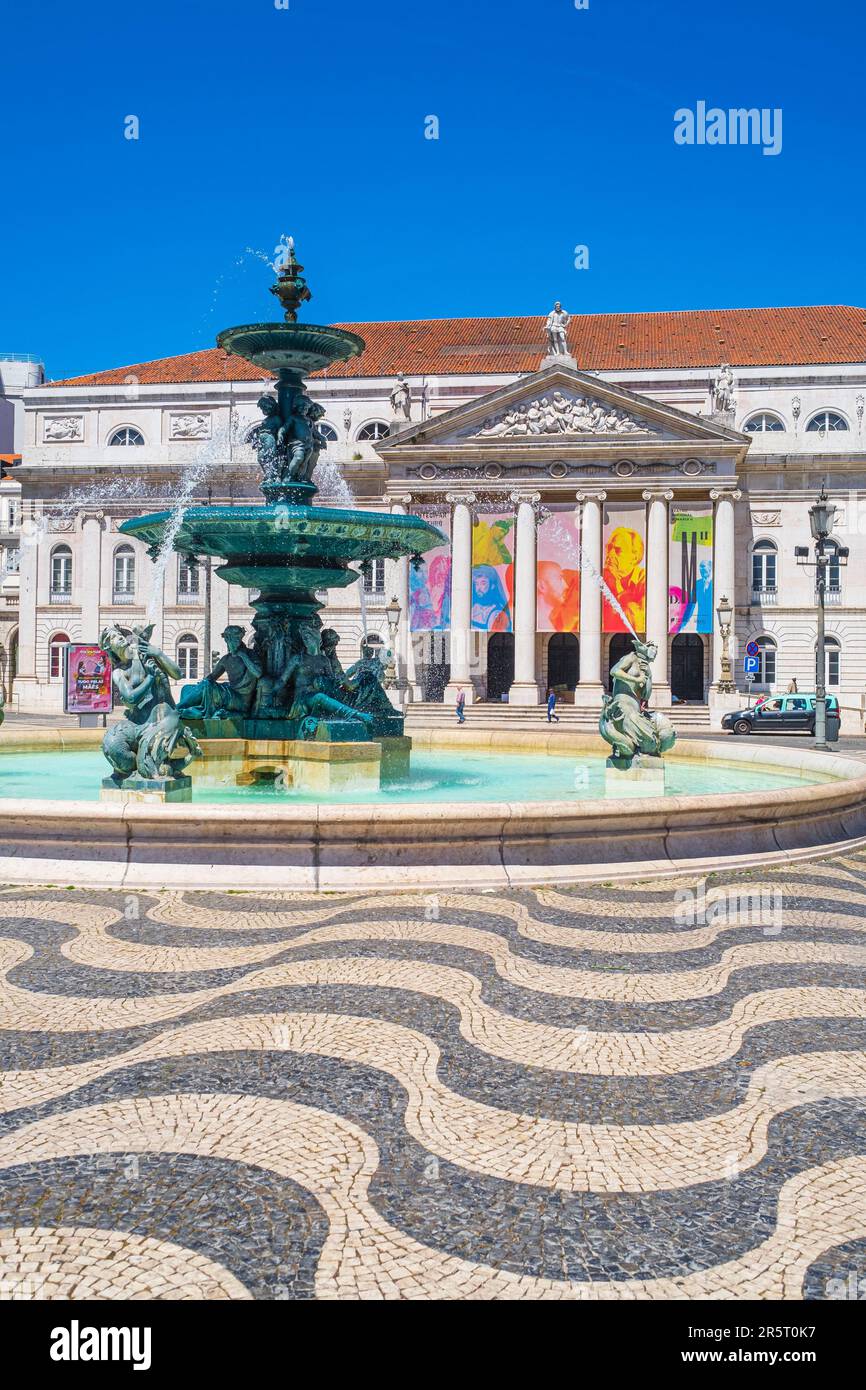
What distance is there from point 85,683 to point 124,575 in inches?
Result: 1100

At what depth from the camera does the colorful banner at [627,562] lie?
47094 millimetres

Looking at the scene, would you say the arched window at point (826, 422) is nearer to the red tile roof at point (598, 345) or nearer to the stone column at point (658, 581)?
the red tile roof at point (598, 345)

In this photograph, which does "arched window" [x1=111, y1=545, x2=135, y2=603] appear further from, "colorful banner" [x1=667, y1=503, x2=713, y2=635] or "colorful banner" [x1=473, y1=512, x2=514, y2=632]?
"colorful banner" [x1=667, y1=503, x2=713, y2=635]

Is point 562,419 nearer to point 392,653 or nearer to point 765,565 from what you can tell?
point 765,565

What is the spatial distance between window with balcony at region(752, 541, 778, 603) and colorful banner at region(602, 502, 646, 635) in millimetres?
6234

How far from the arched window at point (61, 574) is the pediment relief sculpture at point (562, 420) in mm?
22640

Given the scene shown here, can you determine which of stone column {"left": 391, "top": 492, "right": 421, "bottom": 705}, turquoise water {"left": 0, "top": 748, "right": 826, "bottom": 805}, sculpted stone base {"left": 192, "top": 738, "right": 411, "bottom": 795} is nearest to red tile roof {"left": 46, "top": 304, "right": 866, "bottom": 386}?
stone column {"left": 391, "top": 492, "right": 421, "bottom": 705}

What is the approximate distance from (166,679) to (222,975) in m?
4.73

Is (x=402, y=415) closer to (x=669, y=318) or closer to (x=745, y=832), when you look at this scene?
(x=669, y=318)

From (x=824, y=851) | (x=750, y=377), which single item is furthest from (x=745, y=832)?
(x=750, y=377)

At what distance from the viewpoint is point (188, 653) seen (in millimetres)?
53531

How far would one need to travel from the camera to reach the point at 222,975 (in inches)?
243

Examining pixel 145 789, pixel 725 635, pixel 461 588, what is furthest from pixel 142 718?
pixel 725 635

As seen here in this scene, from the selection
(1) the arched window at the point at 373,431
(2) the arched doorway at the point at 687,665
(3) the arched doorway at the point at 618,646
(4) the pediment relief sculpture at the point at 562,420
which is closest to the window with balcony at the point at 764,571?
(2) the arched doorway at the point at 687,665
